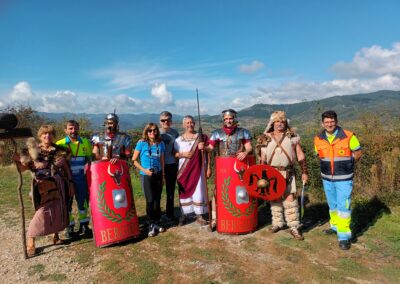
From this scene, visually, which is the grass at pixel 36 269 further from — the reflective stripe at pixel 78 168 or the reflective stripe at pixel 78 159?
the reflective stripe at pixel 78 159

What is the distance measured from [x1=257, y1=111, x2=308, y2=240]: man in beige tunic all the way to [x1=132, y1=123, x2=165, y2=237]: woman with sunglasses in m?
1.58

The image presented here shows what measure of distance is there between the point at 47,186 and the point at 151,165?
1483mm

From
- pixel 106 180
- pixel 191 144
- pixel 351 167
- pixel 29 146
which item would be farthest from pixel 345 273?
pixel 29 146

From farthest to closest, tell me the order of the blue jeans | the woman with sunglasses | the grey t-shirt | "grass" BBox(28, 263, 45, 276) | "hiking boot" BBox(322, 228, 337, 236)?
the grey t-shirt → the woman with sunglasses → "hiking boot" BBox(322, 228, 337, 236) → the blue jeans → "grass" BBox(28, 263, 45, 276)

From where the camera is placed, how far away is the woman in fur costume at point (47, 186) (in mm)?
4641

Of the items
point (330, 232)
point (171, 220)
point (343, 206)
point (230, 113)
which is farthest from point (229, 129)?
point (330, 232)

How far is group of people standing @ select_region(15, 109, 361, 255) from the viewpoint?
4641 mm

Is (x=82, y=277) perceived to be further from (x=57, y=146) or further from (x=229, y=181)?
(x=229, y=181)

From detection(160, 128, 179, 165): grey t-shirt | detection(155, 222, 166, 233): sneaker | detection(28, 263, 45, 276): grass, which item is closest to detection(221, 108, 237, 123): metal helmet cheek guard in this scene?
detection(160, 128, 179, 165): grey t-shirt

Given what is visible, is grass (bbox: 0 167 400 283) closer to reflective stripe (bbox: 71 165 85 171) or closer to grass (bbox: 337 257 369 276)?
grass (bbox: 337 257 369 276)

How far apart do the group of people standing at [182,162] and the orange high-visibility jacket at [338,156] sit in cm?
1

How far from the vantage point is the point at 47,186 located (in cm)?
468

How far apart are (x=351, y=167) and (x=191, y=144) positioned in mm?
2375

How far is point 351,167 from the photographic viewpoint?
4.61 m
